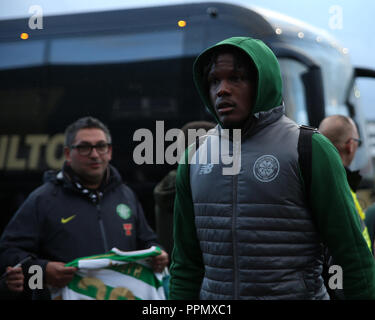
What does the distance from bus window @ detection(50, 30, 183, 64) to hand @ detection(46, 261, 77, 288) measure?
11.5ft

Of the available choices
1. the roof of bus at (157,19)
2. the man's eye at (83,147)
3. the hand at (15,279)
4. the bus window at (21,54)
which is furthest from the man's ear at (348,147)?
the bus window at (21,54)

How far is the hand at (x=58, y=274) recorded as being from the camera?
3111mm

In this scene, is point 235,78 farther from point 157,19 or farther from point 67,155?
point 157,19

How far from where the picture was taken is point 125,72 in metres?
6.16

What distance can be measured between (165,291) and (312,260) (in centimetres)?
185

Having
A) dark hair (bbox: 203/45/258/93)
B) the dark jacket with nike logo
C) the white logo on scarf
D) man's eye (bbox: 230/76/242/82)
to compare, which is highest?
dark hair (bbox: 203/45/258/93)

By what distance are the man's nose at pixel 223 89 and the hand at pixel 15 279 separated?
181 cm

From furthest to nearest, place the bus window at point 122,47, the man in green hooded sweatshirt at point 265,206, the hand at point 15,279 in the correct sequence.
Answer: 1. the bus window at point 122,47
2. the hand at point 15,279
3. the man in green hooded sweatshirt at point 265,206

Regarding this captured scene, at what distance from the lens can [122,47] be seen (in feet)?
20.4

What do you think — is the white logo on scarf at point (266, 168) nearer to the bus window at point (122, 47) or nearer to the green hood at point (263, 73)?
the green hood at point (263, 73)

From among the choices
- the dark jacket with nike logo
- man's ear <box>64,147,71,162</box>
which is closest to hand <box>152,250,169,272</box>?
the dark jacket with nike logo

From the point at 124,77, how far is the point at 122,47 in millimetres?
354

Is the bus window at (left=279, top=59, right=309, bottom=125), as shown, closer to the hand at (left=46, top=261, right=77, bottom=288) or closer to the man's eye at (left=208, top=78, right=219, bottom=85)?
the hand at (left=46, top=261, right=77, bottom=288)

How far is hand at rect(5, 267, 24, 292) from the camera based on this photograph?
10.1 feet
